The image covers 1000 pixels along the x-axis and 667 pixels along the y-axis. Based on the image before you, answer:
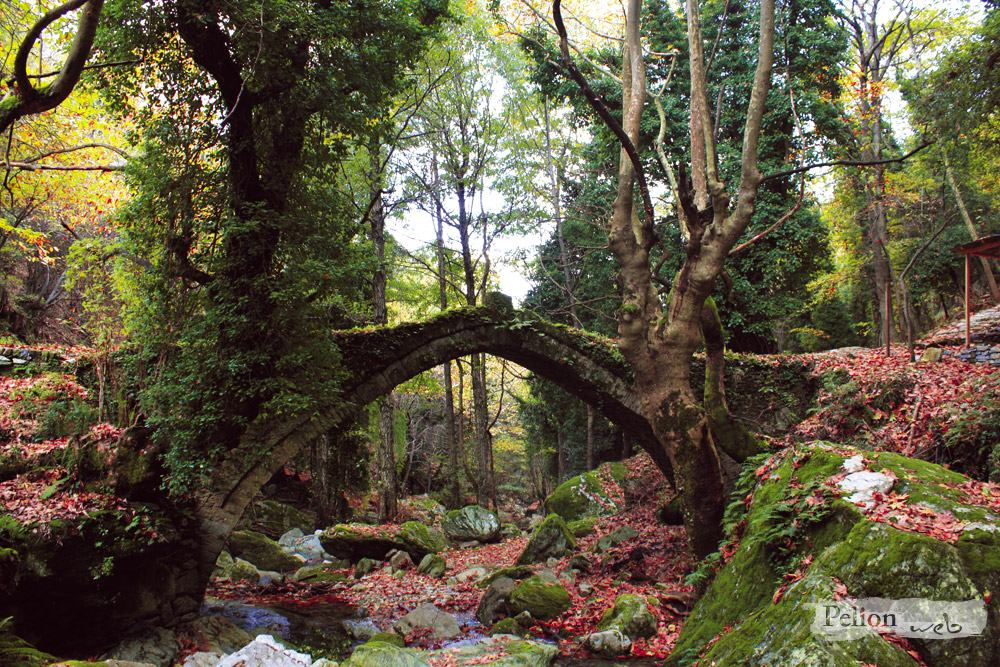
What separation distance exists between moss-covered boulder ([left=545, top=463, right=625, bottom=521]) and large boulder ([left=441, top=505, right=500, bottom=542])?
56.7 inches

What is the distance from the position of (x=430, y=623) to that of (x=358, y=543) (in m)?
4.06

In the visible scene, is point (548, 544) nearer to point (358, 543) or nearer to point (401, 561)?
point (401, 561)

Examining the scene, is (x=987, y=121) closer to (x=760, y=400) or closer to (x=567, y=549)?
(x=760, y=400)

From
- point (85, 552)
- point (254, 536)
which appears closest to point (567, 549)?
point (254, 536)

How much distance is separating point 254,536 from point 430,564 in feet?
11.4

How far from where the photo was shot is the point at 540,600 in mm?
6887

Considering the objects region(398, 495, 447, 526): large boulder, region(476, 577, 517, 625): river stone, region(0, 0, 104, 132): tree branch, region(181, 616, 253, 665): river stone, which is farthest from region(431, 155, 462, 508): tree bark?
region(0, 0, 104, 132): tree branch

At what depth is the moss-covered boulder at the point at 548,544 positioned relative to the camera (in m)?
9.37

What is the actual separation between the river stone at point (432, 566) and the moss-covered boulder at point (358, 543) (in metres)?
0.89

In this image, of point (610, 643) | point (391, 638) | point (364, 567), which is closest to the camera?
point (610, 643)

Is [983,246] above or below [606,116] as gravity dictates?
below

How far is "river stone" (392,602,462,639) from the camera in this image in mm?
6496

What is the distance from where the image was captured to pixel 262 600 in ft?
26.2

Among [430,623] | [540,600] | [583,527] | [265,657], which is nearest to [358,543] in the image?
[430,623]
